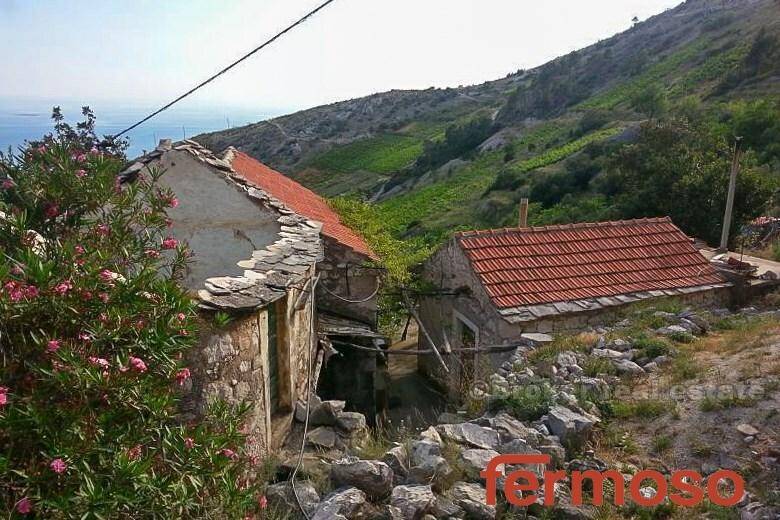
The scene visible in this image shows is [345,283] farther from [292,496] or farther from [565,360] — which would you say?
[292,496]

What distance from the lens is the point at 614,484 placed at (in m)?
4.46

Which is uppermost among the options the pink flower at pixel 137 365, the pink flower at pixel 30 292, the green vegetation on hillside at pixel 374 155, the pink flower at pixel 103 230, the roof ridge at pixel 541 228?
the green vegetation on hillside at pixel 374 155

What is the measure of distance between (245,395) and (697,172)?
16186 mm

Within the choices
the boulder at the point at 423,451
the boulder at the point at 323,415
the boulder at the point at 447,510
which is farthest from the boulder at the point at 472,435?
the boulder at the point at 323,415

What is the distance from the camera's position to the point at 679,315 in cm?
880

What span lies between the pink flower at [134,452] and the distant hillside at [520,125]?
50.2ft

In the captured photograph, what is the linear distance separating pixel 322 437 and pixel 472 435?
2.14 meters

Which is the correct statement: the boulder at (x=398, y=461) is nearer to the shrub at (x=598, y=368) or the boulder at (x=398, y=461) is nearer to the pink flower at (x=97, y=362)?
the pink flower at (x=97, y=362)

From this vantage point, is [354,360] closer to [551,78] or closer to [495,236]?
[495,236]

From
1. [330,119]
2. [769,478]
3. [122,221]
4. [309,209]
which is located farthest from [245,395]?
[330,119]

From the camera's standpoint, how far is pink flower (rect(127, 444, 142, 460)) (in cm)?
284

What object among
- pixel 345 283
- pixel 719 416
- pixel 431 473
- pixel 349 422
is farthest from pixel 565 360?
pixel 345 283

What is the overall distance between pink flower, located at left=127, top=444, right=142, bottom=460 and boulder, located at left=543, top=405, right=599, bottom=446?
3.63 m

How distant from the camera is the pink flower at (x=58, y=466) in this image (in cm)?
249
